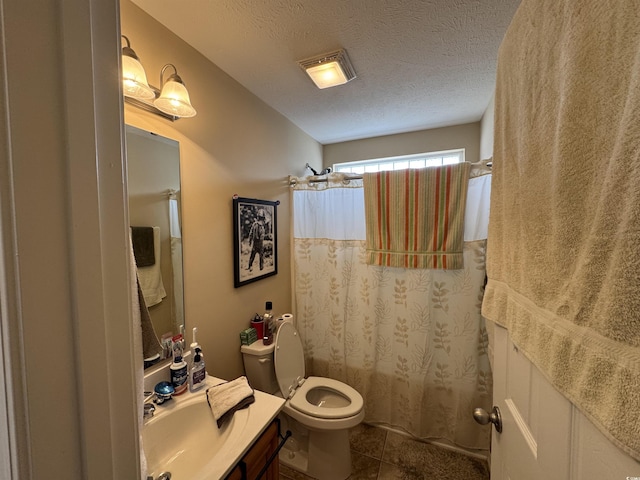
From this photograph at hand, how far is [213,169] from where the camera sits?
4.42 ft

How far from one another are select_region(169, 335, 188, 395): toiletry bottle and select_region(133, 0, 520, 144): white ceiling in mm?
1451

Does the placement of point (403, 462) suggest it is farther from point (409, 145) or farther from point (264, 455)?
point (409, 145)

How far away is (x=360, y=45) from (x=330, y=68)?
0.62 ft

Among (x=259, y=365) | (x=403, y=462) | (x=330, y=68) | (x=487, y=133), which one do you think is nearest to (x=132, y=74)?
(x=330, y=68)

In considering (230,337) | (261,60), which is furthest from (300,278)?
(261,60)

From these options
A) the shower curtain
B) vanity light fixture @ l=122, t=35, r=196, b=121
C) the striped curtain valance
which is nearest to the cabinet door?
the shower curtain

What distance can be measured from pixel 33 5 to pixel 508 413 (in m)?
1.27

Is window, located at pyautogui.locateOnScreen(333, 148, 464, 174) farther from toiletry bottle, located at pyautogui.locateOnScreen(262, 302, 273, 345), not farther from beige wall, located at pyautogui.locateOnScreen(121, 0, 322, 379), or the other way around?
toiletry bottle, located at pyautogui.locateOnScreen(262, 302, 273, 345)

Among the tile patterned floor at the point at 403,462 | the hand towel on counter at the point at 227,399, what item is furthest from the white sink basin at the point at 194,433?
the tile patterned floor at the point at 403,462

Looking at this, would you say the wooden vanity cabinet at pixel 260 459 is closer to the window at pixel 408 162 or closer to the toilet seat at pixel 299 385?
the toilet seat at pixel 299 385

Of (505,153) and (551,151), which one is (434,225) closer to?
(505,153)

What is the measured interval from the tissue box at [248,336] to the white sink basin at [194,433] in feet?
1.56

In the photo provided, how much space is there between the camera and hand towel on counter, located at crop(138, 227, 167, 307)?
103cm

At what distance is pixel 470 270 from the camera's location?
1.61 metres
